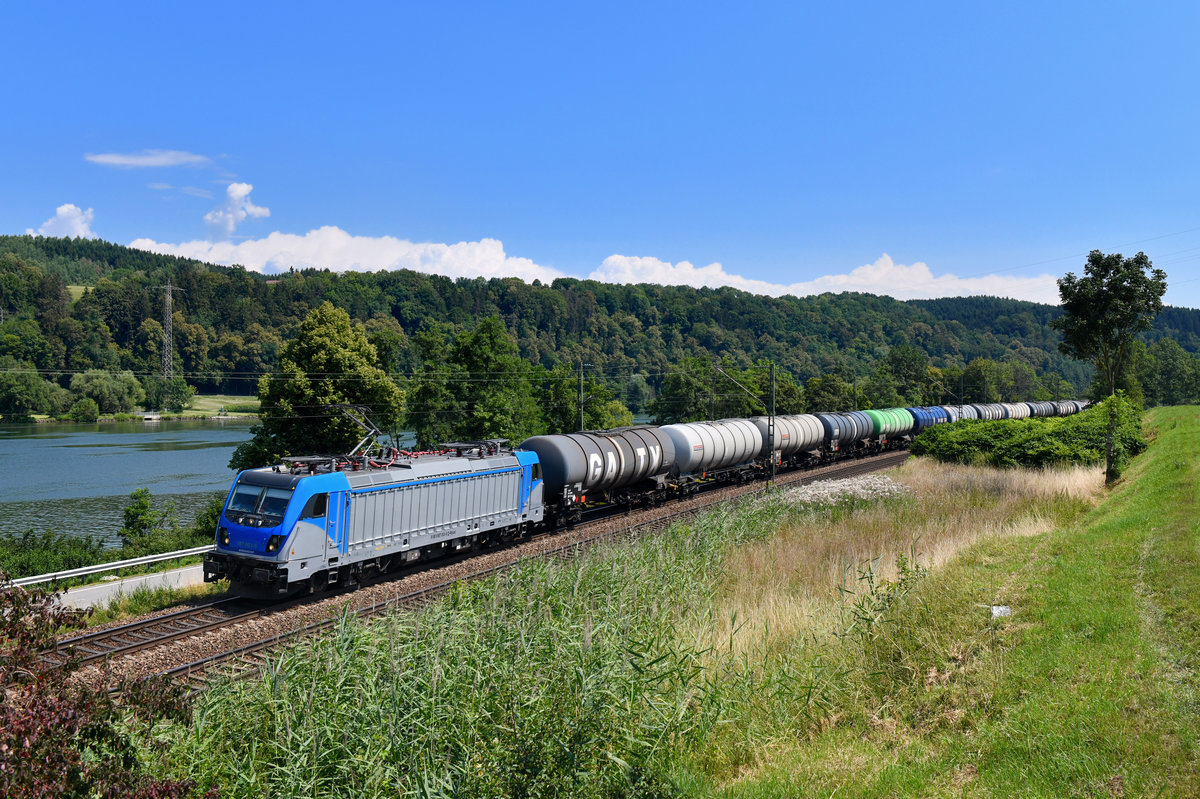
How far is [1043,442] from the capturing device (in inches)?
1375

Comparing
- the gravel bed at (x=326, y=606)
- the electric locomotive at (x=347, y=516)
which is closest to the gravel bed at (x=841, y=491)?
the gravel bed at (x=326, y=606)

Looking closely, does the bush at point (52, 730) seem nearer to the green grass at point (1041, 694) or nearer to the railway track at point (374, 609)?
the railway track at point (374, 609)

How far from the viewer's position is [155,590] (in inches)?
780

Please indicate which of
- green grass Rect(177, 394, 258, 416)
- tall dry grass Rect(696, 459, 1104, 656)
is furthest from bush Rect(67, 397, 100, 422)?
tall dry grass Rect(696, 459, 1104, 656)

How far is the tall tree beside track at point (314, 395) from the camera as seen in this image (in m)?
39.7

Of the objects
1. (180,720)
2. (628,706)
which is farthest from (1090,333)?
(180,720)

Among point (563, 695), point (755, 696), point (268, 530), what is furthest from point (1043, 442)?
point (563, 695)

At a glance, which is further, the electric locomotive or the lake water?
the lake water

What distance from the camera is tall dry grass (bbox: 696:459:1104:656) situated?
12.1 metres

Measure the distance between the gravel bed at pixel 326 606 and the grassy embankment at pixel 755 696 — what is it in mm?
1857

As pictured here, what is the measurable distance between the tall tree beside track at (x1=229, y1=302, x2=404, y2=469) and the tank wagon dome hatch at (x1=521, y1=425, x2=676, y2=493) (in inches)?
665

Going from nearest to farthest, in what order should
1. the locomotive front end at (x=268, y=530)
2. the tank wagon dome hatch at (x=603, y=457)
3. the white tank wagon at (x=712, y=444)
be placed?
1. the locomotive front end at (x=268, y=530)
2. the tank wagon dome hatch at (x=603, y=457)
3. the white tank wagon at (x=712, y=444)

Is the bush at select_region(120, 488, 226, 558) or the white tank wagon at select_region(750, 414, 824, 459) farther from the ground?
the white tank wagon at select_region(750, 414, 824, 459)

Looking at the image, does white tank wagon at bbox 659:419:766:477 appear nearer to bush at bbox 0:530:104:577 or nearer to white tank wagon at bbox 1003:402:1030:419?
bush at bbox 0:530:104:577
